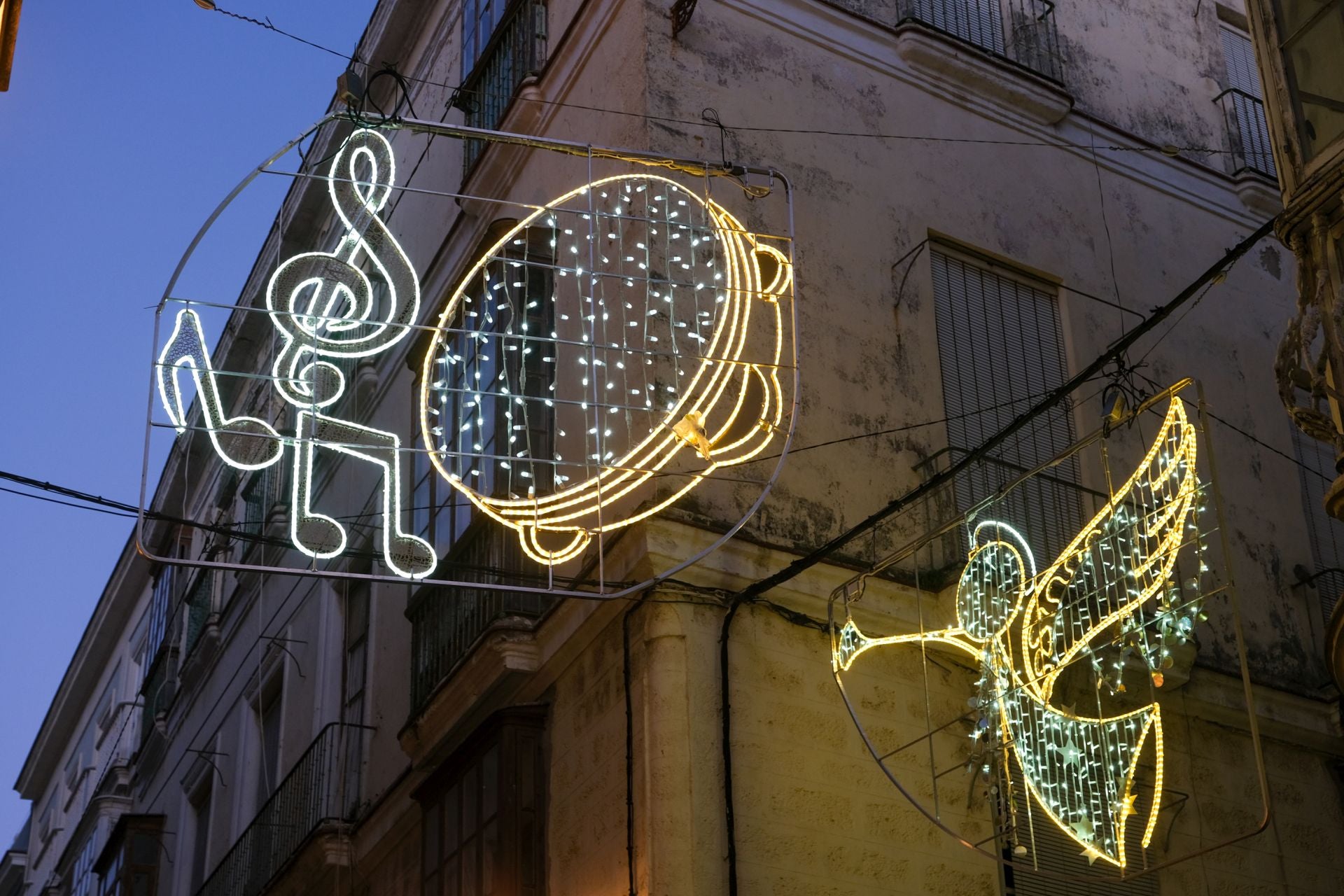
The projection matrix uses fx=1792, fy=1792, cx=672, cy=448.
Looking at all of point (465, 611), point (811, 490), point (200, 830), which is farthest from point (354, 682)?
point (811, 490)

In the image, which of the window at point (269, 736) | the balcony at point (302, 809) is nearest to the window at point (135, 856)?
the window at point (269, 736)

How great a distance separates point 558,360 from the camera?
12.8 m

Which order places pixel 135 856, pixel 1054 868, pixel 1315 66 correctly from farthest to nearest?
pixel 135 856 < pixel 1054 868 < pixel 1315 66

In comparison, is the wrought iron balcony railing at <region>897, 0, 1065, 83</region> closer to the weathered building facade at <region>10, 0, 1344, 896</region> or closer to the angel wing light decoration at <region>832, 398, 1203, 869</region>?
the weathered building facade at <region>10, 0, 1344, 896</region>

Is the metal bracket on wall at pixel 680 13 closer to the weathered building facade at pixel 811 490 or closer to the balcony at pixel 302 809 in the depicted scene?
the weathered building facade at pixel 811 490

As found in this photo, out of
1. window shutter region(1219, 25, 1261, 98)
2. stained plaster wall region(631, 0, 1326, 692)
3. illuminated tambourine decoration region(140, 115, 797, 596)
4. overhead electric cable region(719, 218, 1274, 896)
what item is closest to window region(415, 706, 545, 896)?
illuminated tambourine decoration region(140, 115, 797, 596)

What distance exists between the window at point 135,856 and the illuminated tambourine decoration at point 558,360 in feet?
24.5

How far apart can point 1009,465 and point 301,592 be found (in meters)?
9.21

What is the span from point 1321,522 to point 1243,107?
452cm

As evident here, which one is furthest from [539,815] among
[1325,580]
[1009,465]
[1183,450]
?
[1325,580]

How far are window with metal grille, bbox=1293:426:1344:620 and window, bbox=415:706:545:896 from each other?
6.55 m

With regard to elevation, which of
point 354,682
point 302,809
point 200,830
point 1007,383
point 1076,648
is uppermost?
point 1007,383

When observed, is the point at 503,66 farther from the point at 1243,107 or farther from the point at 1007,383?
the point at 1243,107

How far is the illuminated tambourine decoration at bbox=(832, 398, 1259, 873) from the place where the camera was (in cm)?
955
